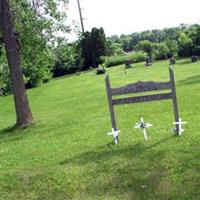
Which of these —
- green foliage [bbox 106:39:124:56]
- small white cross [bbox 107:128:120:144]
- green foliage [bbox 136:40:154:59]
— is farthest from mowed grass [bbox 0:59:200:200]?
green foliage [bbox 106:39:124:56]

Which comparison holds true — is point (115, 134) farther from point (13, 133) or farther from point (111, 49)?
point (111, 49)

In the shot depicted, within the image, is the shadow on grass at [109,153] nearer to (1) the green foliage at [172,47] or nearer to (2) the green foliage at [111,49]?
(1) the green foliage at [172,47]

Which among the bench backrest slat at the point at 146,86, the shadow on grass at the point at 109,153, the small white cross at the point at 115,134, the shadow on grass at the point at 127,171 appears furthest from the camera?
the small white cross at the point at 115,134

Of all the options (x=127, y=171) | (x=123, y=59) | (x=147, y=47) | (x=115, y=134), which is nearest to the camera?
(x=127, y=171)

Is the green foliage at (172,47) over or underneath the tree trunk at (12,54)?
underneath

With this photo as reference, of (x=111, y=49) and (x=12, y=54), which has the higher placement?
(x=12, y=54)

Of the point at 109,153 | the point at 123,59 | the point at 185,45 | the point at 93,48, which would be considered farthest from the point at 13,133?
the point at 93,48

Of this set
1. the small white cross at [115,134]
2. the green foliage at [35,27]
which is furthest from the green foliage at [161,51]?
the small white cross at [115,134]

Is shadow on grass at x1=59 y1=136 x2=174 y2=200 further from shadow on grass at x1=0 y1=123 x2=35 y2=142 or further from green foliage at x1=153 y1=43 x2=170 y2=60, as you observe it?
green foliage at x1=153 y1=43 x2=170 y2=60

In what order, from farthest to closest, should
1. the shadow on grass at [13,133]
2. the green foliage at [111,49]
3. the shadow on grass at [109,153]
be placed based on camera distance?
1. the green foliage at [111,49]
2. the shadow on grass at [13,133]
3. the shadow on grass at [109,153]

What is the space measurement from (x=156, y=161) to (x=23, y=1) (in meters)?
7.96

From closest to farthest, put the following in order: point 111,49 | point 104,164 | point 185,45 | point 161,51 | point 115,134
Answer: point 104,164 < point 115,134 < point 185,45 < point 161,51 < point 111,49

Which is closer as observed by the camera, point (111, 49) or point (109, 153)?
point (109, 153)

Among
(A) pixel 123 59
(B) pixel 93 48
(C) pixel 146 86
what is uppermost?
(C) pixel 146 86
